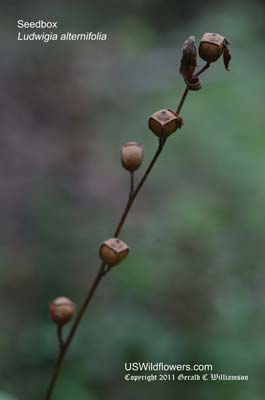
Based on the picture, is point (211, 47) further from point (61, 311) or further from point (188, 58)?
point (61, 311)

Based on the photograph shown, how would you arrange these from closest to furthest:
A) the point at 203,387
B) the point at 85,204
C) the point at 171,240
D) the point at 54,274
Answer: the point at 203,387 → the point at 54,274 → the point at 171,240 → the point at 85,204

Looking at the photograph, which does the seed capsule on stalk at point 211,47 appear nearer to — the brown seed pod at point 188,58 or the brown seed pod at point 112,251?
the brown seed pod at point 188,58

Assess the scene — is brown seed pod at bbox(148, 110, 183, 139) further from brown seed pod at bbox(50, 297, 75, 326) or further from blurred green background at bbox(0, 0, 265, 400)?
blurred green background at bbox(0, 0, 265, 400)

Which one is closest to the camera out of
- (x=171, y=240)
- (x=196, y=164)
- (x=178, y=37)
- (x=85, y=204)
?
(x=171, y=240)

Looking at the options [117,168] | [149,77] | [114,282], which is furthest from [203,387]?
[149,77]

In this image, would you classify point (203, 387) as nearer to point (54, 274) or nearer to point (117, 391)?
point (117, 391)

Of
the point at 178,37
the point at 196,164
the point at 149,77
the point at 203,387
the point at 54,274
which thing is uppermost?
the point at 178,37
